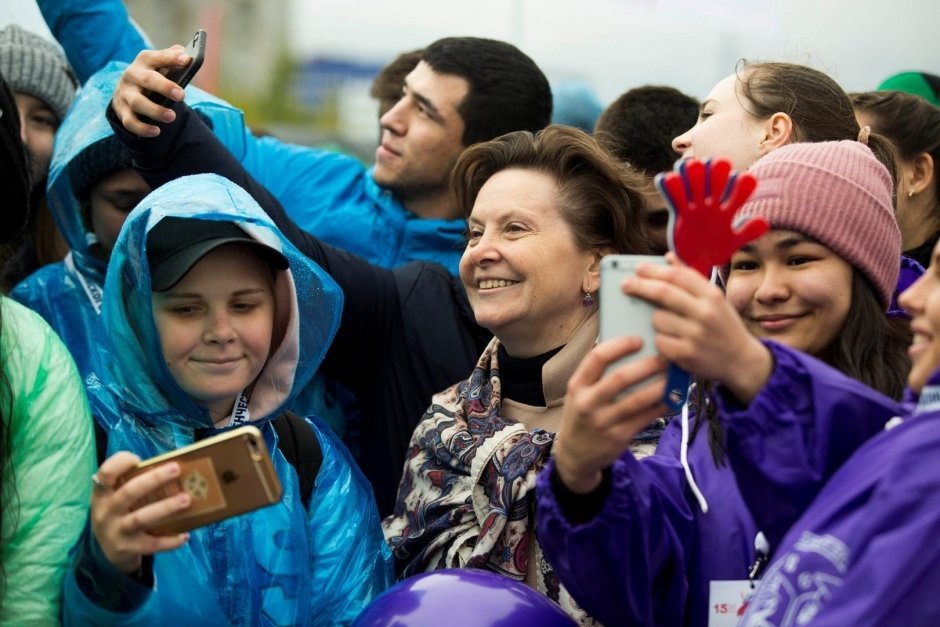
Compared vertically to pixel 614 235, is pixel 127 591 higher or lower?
lower

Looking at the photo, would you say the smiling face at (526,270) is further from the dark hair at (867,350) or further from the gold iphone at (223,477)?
the gold iphone at (223,477)

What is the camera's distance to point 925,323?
193cm

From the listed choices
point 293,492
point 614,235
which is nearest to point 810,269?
point 614,235

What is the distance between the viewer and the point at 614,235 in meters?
3.48

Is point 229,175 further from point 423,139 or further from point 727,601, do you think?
point 727,601

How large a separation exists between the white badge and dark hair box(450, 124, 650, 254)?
1206mm

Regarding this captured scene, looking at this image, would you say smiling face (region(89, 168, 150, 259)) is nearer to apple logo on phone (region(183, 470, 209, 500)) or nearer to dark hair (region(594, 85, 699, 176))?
dark hair (region(594, 85, 699, 176))

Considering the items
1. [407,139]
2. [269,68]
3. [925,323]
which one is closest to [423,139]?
[407,139]

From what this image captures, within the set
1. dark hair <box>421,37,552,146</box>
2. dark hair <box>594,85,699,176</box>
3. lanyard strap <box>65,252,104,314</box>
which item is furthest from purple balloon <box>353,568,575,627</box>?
dark hair <box>421,37,552,146</box>

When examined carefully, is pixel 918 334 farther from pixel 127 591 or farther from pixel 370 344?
pixel 370 344

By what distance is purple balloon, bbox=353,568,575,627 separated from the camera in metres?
2.50

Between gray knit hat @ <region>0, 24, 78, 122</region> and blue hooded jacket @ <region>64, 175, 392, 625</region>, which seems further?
gray knit hat @ <region>0, 24, 78, 122</region>

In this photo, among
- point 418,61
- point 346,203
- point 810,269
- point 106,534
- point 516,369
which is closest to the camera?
point 106,534

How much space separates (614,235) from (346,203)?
1.43 m
